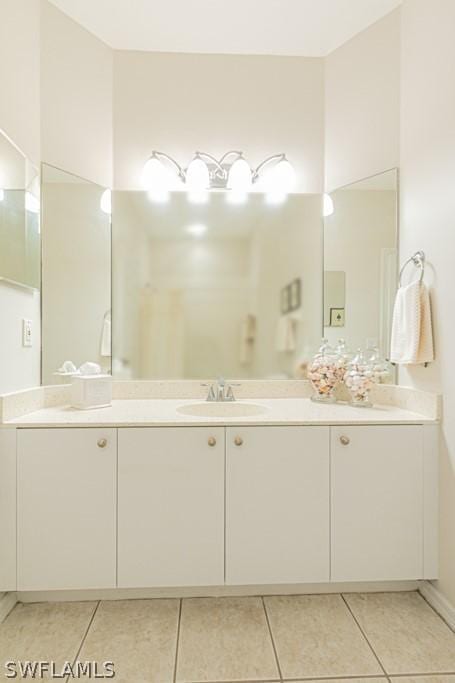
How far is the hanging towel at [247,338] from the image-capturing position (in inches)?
86.0

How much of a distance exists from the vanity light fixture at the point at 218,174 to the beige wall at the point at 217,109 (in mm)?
44

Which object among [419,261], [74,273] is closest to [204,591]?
[74,273]

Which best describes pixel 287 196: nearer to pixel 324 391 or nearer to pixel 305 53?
pixel 305 53

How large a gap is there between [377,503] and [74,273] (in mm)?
1761

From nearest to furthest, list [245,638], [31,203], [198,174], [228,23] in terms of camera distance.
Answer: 1. [245,638]
2. [31,203]
3. [228,23]
4. [198,174]

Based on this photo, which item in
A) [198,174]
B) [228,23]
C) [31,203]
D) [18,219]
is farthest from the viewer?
[198,174]

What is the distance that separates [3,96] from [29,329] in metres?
0.95

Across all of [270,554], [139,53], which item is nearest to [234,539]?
[270,554]

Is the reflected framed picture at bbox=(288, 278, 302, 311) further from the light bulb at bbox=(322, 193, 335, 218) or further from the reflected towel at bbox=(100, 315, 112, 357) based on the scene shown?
the reflected towel at bbox=(100, 315, 112, 357)

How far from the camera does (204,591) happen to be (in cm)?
174

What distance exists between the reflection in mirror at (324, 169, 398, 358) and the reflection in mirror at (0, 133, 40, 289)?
1.46 metres

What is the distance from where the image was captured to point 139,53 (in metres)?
2.16

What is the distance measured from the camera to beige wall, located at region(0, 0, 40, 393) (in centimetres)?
167

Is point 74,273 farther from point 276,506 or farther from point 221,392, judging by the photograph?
point 276,506
